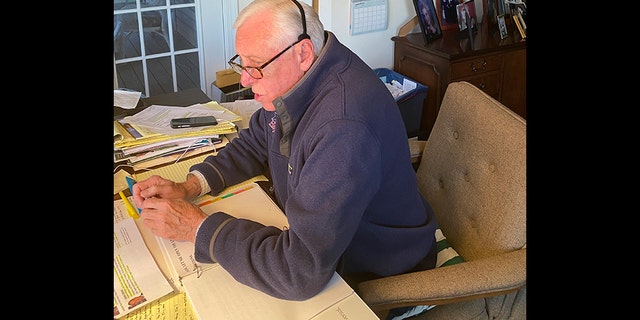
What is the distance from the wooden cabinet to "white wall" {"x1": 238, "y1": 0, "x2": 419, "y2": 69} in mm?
60

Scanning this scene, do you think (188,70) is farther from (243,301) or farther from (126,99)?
(243,301)

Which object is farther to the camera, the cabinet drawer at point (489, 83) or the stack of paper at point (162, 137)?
the cabinet drawer at point (489, 83)

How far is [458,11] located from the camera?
9.71 ft

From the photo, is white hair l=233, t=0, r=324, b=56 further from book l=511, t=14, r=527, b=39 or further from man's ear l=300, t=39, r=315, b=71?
book l=511, t=14, r=527, b=39

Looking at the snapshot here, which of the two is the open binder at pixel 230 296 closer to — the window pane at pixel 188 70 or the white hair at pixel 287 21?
the white hair at pixel 287 21

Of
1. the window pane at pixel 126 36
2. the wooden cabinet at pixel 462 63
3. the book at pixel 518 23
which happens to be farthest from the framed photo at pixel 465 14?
the window pane at pixel 126 36

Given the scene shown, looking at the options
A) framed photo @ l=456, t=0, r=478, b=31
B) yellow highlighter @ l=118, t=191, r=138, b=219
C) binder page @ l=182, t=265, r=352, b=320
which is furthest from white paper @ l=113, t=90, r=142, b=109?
framed photo @ l=456, t=0, r=478, b=31

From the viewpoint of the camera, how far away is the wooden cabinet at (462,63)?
2.77 metres

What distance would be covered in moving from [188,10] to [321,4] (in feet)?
2.24

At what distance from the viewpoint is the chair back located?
1204 millimetres
